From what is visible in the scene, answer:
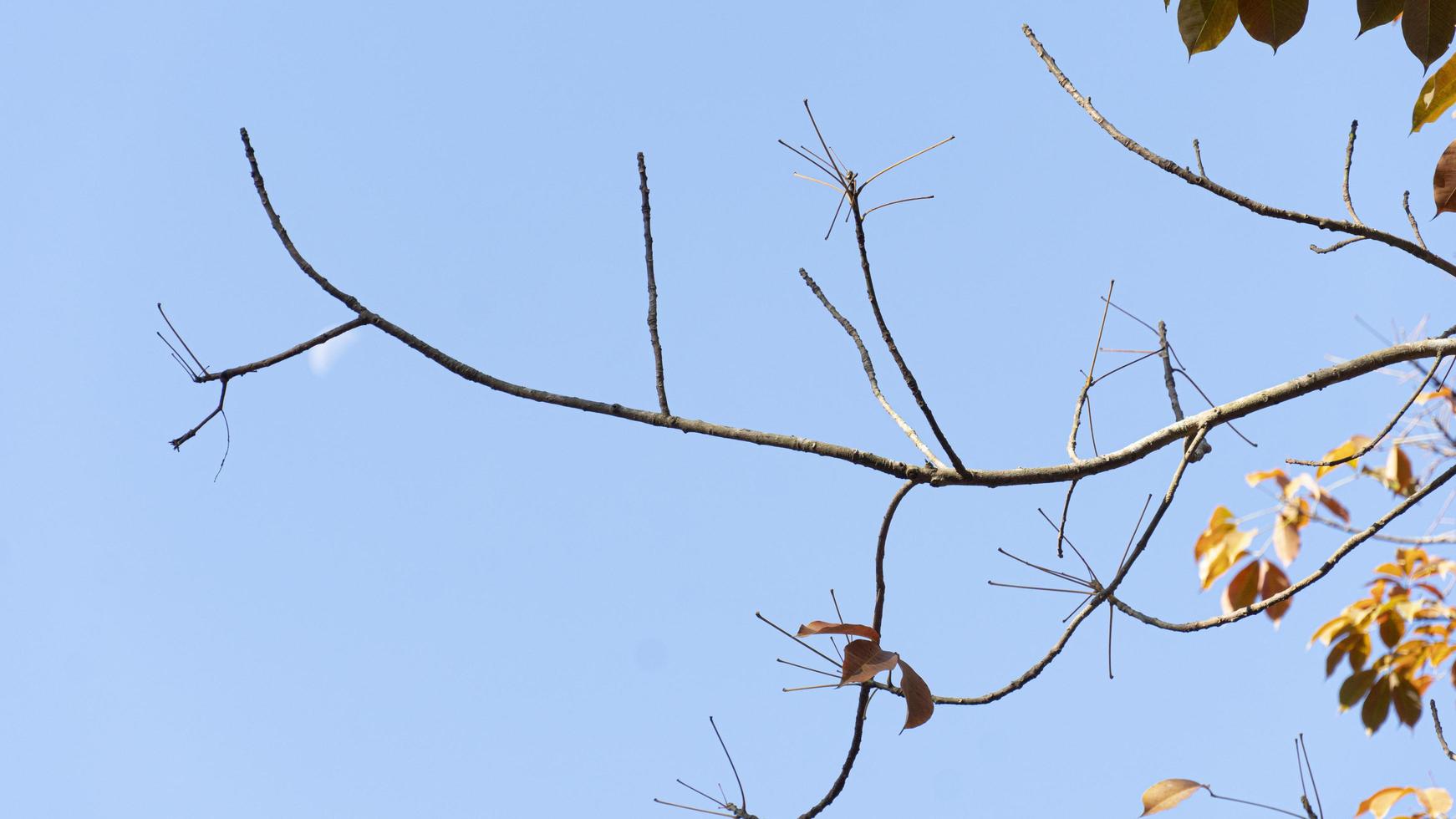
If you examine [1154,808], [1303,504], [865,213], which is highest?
[1303,504]

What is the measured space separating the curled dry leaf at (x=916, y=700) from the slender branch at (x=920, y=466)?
1.04 ft

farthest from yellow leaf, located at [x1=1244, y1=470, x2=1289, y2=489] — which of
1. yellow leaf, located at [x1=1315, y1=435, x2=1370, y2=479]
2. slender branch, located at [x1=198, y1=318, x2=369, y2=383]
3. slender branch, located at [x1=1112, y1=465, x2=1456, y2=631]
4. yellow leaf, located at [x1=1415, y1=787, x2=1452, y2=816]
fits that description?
slender branch, located at [x1=198, y1=318, x2=369, y2=383]

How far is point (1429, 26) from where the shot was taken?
168 centimetres

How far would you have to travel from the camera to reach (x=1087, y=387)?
1.98 metres

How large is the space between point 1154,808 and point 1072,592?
49 cm

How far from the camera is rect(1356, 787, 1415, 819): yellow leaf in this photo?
265 centimetres

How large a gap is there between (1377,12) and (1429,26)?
3.5 inches

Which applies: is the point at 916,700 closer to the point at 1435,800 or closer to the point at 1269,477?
the point at 1435,800

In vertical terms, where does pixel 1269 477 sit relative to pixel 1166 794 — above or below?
above

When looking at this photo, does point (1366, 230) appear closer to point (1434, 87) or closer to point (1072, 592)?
point (1434, 87)

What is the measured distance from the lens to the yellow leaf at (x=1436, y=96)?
177 centimetres

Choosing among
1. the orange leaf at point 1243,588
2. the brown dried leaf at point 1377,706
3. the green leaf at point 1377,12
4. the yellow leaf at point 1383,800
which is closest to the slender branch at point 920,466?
the green leaf at point 1377,12

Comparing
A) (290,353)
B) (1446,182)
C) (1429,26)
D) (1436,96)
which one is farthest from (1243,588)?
(290,353)

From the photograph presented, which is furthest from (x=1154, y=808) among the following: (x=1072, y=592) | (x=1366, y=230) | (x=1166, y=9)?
(x=1166, y=9)
